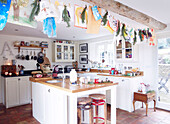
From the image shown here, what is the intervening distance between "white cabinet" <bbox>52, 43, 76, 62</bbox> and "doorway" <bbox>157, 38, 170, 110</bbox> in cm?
355

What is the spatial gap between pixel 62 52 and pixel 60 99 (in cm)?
351

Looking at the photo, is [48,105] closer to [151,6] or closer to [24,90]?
[24,90]

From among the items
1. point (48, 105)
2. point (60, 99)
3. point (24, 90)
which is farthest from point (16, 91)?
point (60, 99)

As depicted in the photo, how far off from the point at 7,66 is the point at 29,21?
3.55 m

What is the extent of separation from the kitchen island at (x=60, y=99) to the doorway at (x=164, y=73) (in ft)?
6.91

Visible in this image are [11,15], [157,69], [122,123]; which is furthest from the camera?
[157,69]

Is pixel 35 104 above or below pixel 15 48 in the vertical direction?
below

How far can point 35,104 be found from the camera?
3154 mm

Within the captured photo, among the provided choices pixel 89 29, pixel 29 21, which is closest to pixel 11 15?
pixel 29 21

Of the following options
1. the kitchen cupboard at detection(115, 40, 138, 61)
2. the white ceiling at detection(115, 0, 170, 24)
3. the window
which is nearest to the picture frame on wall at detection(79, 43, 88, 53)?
the window

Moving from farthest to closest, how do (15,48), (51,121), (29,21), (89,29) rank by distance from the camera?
(15,48) < (51,121) < (89,29) < (29,21)

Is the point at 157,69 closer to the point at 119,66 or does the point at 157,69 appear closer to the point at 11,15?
the point at 119,66

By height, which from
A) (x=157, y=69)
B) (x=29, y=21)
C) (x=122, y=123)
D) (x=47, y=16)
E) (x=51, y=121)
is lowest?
(x=122, y=123)

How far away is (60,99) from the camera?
89.8 inches
